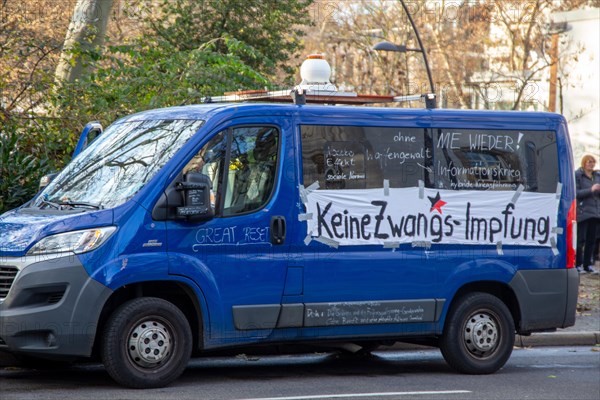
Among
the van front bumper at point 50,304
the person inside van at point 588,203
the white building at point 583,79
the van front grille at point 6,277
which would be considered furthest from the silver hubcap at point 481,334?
the white building at point 583,79

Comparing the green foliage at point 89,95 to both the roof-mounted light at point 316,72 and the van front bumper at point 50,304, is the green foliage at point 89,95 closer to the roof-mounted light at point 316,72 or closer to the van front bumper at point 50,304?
the roof-mounted light at point 316,72

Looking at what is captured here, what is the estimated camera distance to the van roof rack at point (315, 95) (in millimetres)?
9391

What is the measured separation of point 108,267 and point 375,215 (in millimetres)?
2373

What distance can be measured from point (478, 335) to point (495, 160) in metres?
1.57

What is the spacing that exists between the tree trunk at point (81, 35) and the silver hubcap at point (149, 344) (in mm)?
6646

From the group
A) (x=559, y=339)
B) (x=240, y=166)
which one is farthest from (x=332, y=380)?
(x=559, y=339)

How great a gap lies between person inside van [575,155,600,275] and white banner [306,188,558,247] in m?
7.46

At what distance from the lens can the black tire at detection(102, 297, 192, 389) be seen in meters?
7.91

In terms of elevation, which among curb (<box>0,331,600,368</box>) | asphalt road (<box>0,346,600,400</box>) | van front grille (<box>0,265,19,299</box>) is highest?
van front grille (<box>0,265,19,299</box>)

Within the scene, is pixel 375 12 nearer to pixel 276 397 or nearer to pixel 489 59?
pixel 489 59

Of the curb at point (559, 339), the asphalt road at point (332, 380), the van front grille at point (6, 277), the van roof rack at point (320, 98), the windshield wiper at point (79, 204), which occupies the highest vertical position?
the van roof rack at point (320, 98)

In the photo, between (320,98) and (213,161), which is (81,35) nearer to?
(320,98)

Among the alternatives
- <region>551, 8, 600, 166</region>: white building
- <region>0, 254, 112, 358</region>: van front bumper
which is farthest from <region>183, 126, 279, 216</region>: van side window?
<region>551, 8, 600, 166</region>: white building

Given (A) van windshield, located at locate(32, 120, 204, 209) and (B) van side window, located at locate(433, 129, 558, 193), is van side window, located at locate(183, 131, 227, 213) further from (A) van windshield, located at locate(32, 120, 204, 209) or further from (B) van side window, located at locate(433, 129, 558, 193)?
(B) van side window, located at locate(433, 129, 558, 193)
